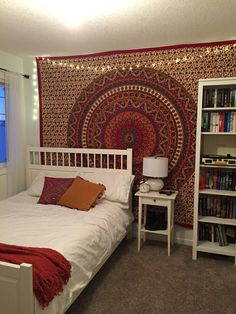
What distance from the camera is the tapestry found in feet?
10.1

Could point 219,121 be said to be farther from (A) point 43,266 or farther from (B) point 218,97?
(A) point 43,266

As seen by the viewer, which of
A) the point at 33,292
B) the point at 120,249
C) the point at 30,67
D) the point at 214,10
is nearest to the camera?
the point at 33,292

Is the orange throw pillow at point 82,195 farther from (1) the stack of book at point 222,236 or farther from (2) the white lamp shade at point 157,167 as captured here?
(1) the stack of book at point 222,236

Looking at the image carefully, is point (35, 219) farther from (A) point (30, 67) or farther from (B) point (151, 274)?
(A) point (30, 67)

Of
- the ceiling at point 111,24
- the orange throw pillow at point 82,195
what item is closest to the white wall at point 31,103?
the ceiling at point 111,24

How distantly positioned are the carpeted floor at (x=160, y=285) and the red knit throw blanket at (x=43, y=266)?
569mm

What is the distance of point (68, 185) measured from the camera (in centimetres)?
319

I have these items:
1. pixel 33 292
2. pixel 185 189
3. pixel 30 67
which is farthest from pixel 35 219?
pixel 30 67

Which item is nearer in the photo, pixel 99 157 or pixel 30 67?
pixel 99 157

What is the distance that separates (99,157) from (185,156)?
3.65 ft

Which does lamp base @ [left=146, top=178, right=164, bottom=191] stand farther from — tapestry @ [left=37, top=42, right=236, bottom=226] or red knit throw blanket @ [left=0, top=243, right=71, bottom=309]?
red knit throw blanket @ [left=0, top=243, right=71, bottom=309]

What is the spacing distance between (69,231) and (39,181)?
139 cm

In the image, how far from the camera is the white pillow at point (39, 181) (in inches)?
132

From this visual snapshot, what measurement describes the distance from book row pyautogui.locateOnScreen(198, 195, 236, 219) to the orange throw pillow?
1141 millimetres
